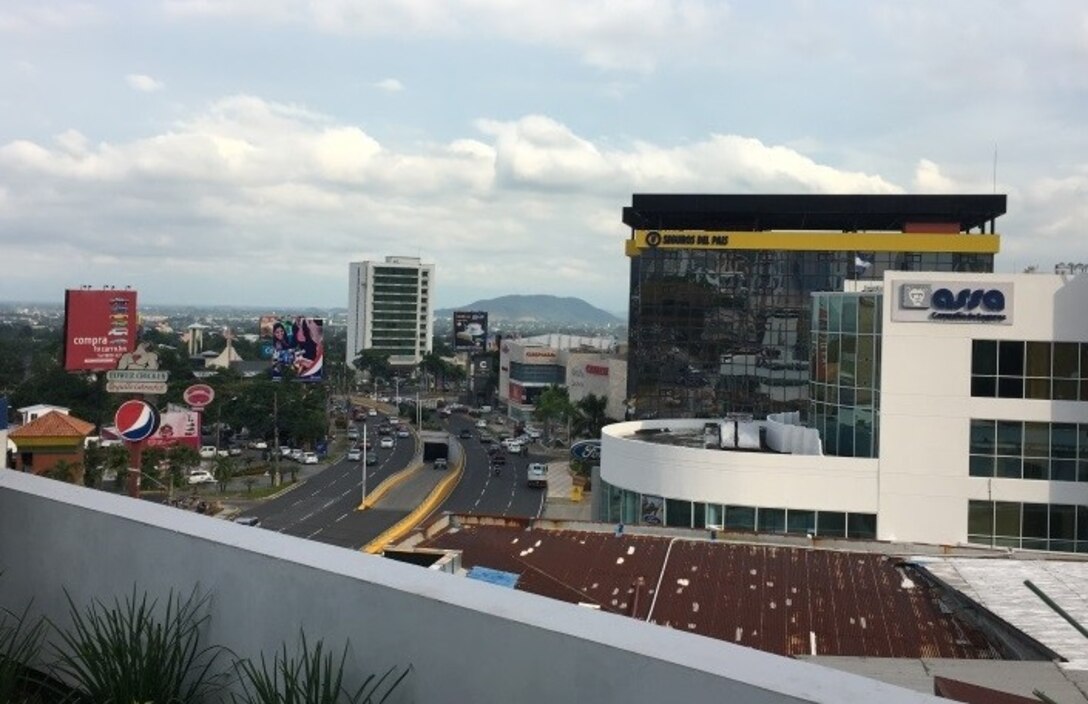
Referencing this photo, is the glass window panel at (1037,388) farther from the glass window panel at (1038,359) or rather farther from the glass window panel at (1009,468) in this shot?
the glass window panel at (1009,468)

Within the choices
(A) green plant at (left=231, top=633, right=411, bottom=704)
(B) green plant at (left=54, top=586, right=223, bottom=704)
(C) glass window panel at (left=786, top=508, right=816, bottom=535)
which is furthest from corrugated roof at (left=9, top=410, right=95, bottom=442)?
(A) green plant at (left=231, top=633, right=411, bottom=704)

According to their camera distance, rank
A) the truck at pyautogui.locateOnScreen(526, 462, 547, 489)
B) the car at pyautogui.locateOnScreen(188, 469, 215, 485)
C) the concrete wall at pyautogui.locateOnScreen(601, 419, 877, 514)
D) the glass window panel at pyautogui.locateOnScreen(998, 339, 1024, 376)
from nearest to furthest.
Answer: the glass window panel at pyautogui.locateOnScreen(998, 339, 1024, 376) → the concrete wall at pyautogui.locateOnScreen(601, 419, 877, 514) → the car at pyautogui.locateOnScreen(188, 469, 215, 485) → the truck at pyautogui.locateOnScreen(526, 462, 547, 489)

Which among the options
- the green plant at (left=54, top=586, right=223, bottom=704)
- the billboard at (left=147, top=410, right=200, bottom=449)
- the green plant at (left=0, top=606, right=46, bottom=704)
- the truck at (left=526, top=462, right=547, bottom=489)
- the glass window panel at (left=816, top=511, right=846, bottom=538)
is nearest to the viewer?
the green plant at (left=54, top=586, right=223, bottom=704)

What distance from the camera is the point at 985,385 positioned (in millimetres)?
22922

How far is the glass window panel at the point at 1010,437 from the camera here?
22.8 metres

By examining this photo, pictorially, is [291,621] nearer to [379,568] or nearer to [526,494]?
[379,568]

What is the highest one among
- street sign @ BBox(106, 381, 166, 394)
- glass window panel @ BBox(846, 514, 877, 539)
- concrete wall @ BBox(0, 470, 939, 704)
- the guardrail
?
concrete wall @ BBox(0, 470, 939, 704)

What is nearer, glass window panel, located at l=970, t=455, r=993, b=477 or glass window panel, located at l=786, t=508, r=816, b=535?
glass window panel, located at l=970, t=455, r=993, b=477

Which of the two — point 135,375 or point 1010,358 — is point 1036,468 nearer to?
point 1010,358

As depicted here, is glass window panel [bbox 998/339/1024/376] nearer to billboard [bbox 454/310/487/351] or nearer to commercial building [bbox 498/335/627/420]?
commercial building [bbox 498/335/627/420]

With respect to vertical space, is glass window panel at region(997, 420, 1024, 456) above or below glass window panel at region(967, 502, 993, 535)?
above

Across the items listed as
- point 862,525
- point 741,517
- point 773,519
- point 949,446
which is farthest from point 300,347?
point 949,446

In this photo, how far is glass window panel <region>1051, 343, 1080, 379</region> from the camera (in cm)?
2245

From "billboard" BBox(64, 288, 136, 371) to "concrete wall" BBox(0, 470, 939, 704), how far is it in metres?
42.9
